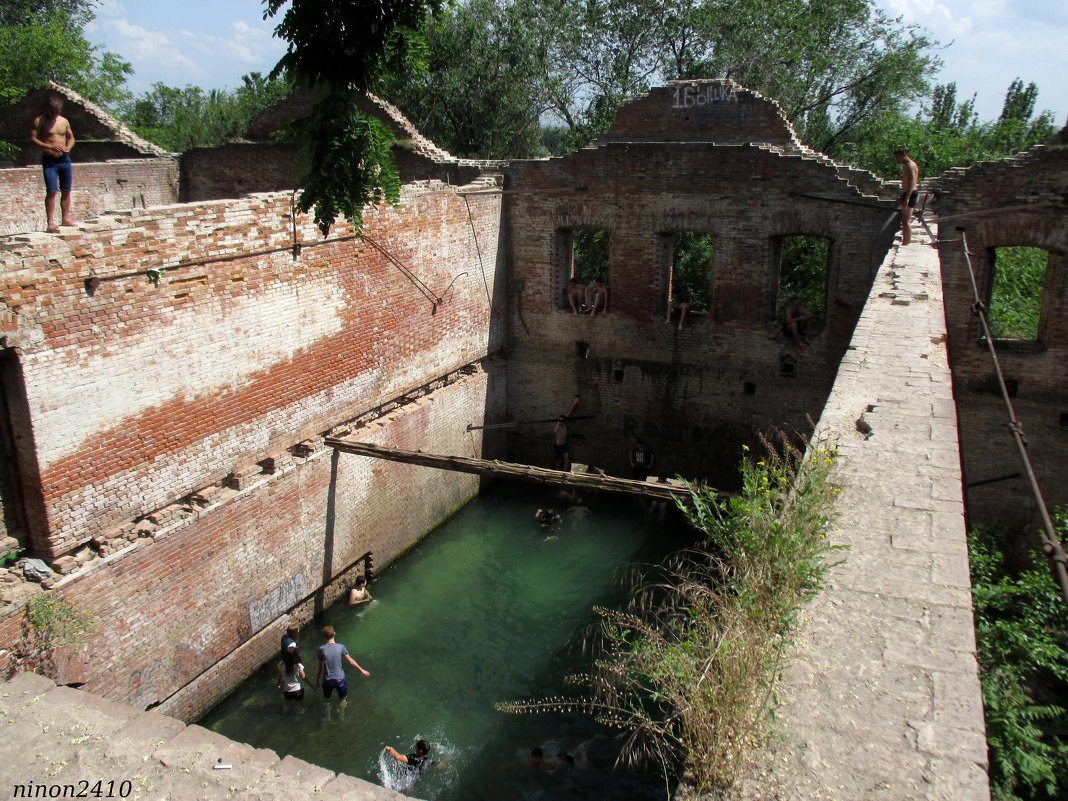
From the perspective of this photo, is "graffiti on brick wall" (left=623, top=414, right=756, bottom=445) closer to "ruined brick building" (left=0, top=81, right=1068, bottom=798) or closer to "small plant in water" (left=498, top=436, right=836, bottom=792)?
"ruined brick building" (left=0, top=81, right=1068, bottom=798)

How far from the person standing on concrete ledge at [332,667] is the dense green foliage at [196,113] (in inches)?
1169

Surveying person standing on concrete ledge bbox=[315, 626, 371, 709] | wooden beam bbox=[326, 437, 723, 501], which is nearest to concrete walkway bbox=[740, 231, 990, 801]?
wooden beam bbox=[326, 437, 723, 501]

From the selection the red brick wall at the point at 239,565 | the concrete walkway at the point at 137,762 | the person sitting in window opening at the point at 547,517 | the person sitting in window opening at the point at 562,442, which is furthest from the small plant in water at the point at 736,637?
the person sitting in window opening at the point at 562,442

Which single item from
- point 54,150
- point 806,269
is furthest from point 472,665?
point 806,269

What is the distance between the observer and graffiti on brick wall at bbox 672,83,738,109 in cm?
1416

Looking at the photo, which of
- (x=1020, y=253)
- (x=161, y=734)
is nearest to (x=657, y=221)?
(x=1020, y=253)

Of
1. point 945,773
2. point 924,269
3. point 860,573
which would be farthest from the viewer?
point 924,269

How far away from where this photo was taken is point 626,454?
46.3 ft

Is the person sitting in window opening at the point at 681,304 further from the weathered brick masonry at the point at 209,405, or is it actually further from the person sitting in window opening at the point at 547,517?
the weathered brick masonry at the point at 209,405

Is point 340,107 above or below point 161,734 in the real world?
above

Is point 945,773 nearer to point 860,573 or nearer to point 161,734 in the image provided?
point 860,573

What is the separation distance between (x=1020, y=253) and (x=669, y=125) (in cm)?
723

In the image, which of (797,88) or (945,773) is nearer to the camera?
(945,773)

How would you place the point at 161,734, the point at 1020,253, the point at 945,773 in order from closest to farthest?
1. the point at 945,773
2. the point at 161,734
3. the point at 1020,253
